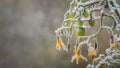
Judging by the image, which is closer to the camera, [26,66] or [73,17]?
[73,17]

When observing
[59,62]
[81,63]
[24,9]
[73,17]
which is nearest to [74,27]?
[73,17]

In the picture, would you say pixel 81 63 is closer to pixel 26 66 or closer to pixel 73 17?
pixel 26 66

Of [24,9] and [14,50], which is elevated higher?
[24,9]

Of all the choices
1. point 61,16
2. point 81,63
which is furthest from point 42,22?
point 81,63

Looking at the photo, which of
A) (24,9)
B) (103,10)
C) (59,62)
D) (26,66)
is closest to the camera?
(103,10)

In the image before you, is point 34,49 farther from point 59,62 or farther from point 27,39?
point 59,62

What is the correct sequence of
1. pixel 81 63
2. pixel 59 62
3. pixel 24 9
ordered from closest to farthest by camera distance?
1. pixel 81 63
2. pixel 59 62
3. pixel 24 9

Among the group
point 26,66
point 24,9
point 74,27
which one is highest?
point 24,9
